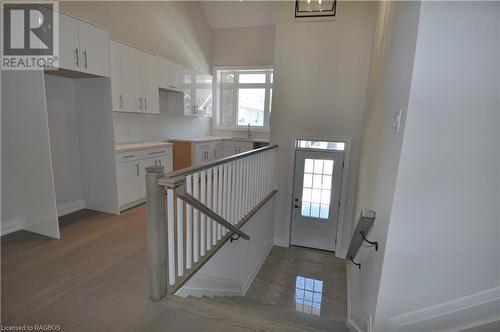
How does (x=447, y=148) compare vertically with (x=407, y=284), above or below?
A: above

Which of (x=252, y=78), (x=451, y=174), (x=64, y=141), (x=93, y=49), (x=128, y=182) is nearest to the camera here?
(x=451, y=174)

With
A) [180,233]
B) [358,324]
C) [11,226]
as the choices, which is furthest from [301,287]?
[11,226]

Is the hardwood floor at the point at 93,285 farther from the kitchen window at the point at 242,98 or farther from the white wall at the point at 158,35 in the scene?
the kitchen window at the point at 242,98

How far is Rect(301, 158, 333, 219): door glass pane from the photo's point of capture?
185 inches

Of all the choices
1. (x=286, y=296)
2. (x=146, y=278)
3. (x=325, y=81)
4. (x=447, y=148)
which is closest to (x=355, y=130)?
(x=325, y=81)

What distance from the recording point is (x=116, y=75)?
359 centimetres

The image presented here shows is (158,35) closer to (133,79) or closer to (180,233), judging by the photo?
(133,79)

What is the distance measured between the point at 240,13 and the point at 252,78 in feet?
5.15

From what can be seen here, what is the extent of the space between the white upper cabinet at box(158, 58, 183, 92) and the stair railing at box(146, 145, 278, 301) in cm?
242

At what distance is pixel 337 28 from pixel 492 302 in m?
4.09

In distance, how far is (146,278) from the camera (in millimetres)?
2141

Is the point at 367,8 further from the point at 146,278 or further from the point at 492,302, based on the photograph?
the point at 146,278

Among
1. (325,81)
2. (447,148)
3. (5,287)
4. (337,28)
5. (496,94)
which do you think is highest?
(337,28)

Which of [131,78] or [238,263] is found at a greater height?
[131,78]
